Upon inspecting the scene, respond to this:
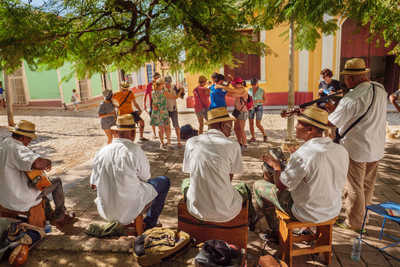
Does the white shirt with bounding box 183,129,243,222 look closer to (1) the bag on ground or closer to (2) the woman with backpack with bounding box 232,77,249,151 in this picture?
(1) the bag on ground

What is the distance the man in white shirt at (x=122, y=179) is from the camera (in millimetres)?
2930

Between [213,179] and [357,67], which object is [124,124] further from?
[357,67]

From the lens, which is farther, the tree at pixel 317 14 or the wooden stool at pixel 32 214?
the wooden stool at pixel 32 214

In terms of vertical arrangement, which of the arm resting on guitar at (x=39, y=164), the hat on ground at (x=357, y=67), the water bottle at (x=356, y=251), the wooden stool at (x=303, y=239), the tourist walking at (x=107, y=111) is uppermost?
the hat on ground at (x=357, y=67)

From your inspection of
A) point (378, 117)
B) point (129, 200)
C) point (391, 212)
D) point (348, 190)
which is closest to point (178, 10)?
point (129, 200)

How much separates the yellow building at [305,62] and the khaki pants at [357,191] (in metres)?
10.0

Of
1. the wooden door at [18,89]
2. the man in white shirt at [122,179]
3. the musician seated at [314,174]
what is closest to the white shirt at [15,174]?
the man in white shirt at [122,179]

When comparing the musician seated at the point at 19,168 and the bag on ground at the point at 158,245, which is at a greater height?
the musician seated at the point at 19,168

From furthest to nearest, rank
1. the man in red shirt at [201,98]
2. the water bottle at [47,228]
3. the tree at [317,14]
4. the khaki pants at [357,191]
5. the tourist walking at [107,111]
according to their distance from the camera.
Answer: the man in red shirt at [201,98] < the tourist walking at [107,111] < the water bottle at [47,228] < the khaki pants at [357,191] < the tree at [317,14]

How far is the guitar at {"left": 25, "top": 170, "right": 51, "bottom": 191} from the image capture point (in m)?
3.23

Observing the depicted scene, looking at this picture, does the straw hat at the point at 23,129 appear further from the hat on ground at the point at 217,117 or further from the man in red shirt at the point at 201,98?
the man in red shirt at the point at 201,98

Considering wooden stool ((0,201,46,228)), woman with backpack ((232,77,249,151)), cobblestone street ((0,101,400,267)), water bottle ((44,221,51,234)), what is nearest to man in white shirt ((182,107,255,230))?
cobblestone street ((0,101,400,267))

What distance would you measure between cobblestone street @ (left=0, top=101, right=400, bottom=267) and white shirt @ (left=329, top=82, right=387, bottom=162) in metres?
1.02

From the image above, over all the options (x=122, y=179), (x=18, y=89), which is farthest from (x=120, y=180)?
(x=18, y=89)
